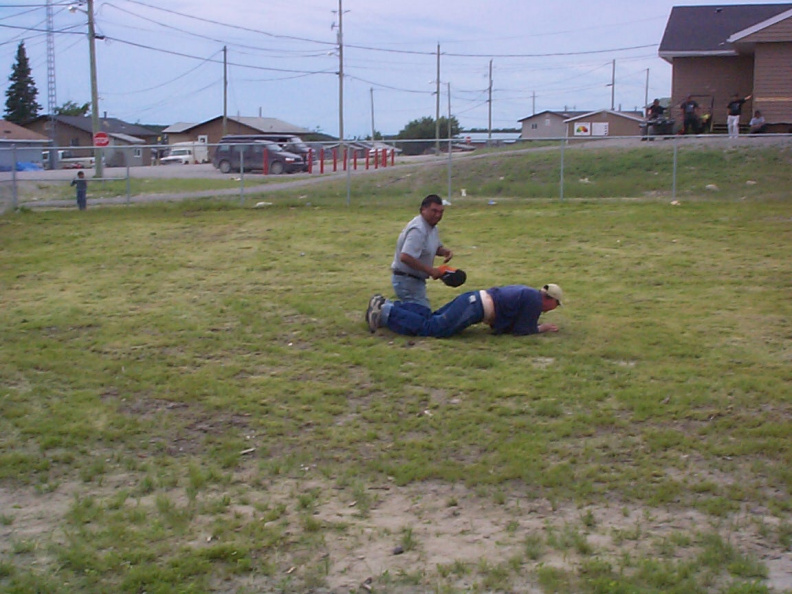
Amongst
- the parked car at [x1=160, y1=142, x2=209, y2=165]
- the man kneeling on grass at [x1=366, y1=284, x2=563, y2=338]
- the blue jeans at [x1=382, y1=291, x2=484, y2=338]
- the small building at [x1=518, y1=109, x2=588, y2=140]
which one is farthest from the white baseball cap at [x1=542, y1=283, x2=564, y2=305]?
the small building at [x1=518, y1=109, x2=588, y2=140]

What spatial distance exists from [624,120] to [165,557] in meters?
64.3

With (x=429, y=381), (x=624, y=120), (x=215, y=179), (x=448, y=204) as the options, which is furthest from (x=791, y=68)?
(x=624, y=120)

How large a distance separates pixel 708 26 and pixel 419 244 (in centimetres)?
3058

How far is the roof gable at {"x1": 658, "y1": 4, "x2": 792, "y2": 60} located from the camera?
3316cm

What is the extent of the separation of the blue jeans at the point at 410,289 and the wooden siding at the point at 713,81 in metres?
27.2

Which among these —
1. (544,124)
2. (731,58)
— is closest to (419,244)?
(731,58)

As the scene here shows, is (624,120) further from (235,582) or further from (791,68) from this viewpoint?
(235,582)

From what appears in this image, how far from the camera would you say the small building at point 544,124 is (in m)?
84.4

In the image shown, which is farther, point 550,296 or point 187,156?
point 187,156

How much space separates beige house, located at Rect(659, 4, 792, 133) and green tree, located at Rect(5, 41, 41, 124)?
235 feet

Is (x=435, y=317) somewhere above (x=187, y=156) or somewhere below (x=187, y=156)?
below

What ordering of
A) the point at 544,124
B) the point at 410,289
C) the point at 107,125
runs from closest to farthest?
the point at 410,289
the point at 107,125
the point at 544,124

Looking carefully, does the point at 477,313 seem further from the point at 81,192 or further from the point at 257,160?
the point at 257,160

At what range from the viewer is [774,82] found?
30.1m
